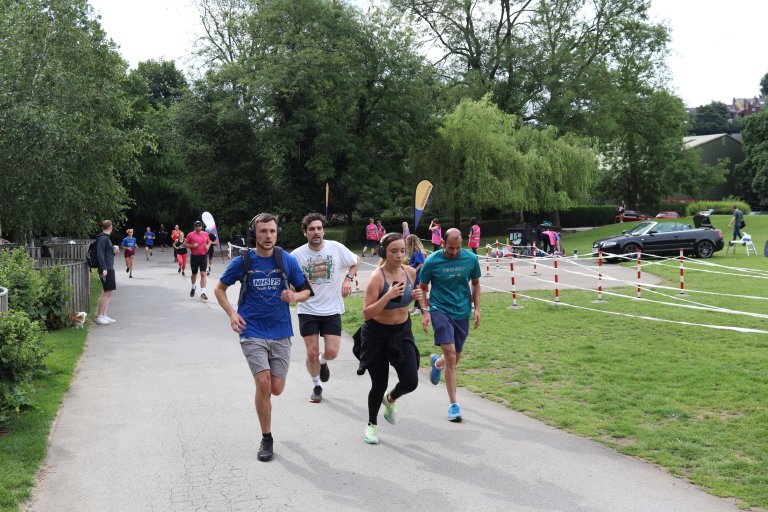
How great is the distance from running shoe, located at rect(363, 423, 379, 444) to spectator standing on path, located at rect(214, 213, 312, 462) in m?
0.79

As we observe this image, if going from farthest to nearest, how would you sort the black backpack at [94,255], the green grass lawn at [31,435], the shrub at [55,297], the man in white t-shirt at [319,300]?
the black backpack at [94,255], the shrub at [55,297], the man in white t-shirt at [319,300], the green grass lawn at [31,435]

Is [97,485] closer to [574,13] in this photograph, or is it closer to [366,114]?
[366,114]

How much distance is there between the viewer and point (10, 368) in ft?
20.6

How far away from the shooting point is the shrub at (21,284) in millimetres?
9789

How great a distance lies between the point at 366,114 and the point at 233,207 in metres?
9.08

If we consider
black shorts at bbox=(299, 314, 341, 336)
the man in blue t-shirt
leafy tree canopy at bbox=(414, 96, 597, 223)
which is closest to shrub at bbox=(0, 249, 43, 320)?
black shorts at bbox=(299, 314, 341, 336)

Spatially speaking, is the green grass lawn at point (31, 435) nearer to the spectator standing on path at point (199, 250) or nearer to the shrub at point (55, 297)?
the shrub at point (55, 297)

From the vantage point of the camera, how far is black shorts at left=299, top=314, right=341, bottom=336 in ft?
24.1

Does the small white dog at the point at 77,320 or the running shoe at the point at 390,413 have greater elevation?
the small white dog at the point at 77,320

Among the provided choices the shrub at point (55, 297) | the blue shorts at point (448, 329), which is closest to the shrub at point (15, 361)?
the blue shorts at point (448, 329)

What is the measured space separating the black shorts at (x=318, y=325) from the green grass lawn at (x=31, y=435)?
2436 mm

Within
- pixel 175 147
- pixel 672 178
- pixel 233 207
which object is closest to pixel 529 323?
pixel 233 207

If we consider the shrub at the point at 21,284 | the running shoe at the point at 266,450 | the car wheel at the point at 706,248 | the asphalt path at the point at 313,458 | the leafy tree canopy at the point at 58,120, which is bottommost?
the asphalt path at the point at 313,458

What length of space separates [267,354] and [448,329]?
181cm
